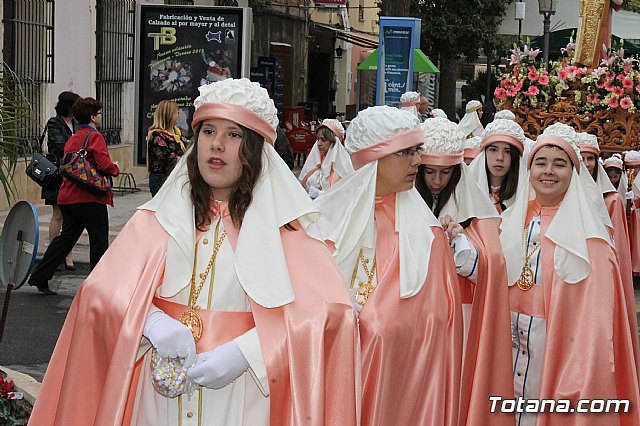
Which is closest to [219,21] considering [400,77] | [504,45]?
[400,77]

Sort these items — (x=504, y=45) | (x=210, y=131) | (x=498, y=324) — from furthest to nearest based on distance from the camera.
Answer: (x=504, y=45)
(x=498, y=324)
(x=210, y=131)

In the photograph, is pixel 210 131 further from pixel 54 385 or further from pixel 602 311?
pixel 602 311

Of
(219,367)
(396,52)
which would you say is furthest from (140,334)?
(396,52)

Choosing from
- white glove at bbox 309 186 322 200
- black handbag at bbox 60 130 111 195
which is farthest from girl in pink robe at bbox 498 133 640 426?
white glove at bbox 309 186 322 200

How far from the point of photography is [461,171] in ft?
19.1

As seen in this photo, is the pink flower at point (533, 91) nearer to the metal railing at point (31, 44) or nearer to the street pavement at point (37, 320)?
the street pavement at point (37, 320)

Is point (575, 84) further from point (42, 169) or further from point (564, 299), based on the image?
point (564, 299)

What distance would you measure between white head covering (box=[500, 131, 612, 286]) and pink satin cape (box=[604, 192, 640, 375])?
1.40 ft

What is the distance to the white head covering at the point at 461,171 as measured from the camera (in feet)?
18.8

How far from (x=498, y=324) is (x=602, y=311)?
52 cm

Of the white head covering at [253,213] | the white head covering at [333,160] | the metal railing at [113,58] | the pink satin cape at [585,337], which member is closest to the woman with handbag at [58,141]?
the white head covering at [333,160]

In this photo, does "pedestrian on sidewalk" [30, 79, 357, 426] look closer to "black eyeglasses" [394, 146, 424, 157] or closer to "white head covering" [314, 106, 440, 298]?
"white head covering" [314, 106, 440, 298]

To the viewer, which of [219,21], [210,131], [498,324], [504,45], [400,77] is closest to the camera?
[210,131]

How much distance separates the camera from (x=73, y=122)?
478 inches
